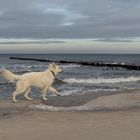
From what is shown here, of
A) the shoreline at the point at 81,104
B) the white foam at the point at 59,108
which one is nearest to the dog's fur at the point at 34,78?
the shoreline at the point at 81,104

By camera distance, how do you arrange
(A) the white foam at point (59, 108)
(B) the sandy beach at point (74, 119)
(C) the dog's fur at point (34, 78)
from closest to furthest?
(B) the sandy beach at point (74, 119), (A) the white foam at point (59, 108), (C) the dog's fur at point (34, 78)

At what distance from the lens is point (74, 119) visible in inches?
342

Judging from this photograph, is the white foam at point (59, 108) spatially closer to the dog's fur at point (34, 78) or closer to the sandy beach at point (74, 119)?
the sandy beach at point (74, 119)

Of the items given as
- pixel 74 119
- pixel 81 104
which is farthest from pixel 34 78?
pixel 74 119

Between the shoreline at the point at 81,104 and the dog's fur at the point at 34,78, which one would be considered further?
the dog's fur at the point at 34,78

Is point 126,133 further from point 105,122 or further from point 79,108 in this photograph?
point 79,108

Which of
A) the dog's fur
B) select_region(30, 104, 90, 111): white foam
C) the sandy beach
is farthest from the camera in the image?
the dog's fur

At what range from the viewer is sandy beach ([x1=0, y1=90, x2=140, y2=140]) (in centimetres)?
708

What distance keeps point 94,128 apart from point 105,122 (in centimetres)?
65

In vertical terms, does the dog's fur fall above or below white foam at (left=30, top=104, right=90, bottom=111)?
above

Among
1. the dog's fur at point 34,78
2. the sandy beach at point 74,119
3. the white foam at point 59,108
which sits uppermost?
the dog's fur at point 34,78

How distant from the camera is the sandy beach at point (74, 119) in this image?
708 centimetres

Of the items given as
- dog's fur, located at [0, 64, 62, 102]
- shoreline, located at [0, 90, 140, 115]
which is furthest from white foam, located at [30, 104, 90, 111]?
dog's fur, located at [0, 64, 62, 102]

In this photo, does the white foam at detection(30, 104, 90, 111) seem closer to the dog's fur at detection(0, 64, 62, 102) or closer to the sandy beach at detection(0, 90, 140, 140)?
the sandy beach at detection(0, 90, 140, 140)
